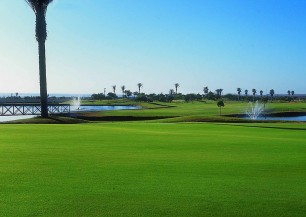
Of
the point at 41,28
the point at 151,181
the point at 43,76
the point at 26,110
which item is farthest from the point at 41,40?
the point at 151,181

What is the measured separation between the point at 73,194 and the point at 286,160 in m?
6.53

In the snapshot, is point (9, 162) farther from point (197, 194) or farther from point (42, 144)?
point (197, 194)

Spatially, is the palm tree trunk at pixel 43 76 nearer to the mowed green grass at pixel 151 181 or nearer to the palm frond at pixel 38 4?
the palm frond at pixel 38 4

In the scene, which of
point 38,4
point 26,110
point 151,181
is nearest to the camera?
point 151,181

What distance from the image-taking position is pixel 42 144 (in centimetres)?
1487

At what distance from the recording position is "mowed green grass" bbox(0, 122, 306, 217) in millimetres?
6648

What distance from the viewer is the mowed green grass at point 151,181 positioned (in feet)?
21.8

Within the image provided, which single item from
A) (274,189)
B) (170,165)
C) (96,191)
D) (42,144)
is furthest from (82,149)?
(274,189)

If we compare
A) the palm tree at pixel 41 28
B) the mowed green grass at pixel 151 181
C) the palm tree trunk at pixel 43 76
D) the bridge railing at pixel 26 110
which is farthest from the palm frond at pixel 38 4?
the mowed green grass at pixel 151 181

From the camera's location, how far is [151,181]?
845 cm

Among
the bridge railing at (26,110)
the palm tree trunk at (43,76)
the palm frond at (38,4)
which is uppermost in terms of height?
the palm frond at (38,4)

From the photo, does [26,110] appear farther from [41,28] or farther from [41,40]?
[41,28]

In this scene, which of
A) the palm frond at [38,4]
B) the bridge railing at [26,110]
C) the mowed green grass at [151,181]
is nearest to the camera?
the mowed green grass at [151,181]

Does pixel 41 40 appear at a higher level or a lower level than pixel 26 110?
higher
